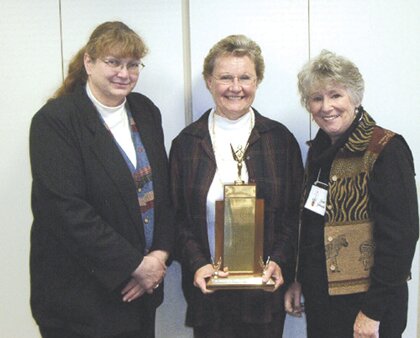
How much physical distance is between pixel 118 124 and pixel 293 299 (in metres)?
0.96

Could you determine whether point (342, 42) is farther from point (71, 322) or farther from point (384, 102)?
point (71, 322)

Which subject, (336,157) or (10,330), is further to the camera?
(10,330)

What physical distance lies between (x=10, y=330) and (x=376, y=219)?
1.91 metres

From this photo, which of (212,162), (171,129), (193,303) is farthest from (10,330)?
(212,162)

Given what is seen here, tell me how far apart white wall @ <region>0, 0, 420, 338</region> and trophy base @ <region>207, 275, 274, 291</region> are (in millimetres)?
858

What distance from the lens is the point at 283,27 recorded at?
226 cm

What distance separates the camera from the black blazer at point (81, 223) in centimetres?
157

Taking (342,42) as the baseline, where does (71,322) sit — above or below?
below

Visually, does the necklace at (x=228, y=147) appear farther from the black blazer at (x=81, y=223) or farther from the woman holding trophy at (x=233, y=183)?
the black blazer at (x=81, y=223)

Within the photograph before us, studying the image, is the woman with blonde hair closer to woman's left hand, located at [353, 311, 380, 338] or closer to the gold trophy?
the gold trophy

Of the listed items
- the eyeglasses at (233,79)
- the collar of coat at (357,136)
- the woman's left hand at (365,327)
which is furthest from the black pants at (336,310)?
the eyeglasses at (233,79)

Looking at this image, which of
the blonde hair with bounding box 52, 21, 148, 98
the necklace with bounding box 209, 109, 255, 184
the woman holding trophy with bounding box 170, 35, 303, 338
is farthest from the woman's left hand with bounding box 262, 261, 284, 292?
the blonde hair with bounding box 52, 21, 148, 98

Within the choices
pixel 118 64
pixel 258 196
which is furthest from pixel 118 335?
pixel 118 64

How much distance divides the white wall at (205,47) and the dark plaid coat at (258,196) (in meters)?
0.48
